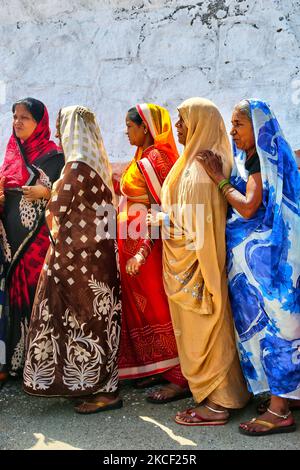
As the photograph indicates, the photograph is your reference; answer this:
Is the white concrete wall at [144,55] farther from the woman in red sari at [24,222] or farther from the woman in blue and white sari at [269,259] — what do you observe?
the woman in blue and white sari at [269,259]

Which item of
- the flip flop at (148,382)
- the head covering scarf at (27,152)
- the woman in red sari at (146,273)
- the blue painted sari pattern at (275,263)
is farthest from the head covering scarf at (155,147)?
the flip flop at (148,382)

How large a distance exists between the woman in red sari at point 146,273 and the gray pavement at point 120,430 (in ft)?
0.67

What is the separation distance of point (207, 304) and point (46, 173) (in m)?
1.40

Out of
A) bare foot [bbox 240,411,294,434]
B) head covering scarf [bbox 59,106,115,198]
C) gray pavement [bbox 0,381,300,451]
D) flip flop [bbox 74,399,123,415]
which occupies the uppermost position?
head covering scarf [bbox 59,106,115,198]

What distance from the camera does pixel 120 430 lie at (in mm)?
2951

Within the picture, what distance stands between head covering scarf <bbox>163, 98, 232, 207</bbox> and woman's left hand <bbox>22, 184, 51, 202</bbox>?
0.87m

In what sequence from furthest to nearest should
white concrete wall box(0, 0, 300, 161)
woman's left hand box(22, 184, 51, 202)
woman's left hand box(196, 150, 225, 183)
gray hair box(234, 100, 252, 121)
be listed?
white concrete wall box(0, 0, 300, 161)
woman's left hand box(22, 184, 51, 202)
woman's left hand box(196, 150, 225, 183)
gray hair box(234, 100, 252, 121)

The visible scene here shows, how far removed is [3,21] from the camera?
17.4ft

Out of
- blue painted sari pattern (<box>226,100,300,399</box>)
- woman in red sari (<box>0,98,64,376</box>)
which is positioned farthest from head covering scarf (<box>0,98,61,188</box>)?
blue painted sari pattern (<box>226,100,300,399</box>)

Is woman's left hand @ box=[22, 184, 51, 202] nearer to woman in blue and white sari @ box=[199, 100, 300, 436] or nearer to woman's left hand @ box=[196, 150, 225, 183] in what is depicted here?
woman's left hand @ box=[196, 150, 225, 183]

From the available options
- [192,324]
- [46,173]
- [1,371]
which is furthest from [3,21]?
[192,324]

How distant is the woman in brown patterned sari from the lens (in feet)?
10.2

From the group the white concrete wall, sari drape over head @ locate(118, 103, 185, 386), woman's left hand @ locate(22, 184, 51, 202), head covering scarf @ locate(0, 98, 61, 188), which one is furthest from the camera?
the white concrete wall

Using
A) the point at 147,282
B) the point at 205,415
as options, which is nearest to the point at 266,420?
the point at 205,415
